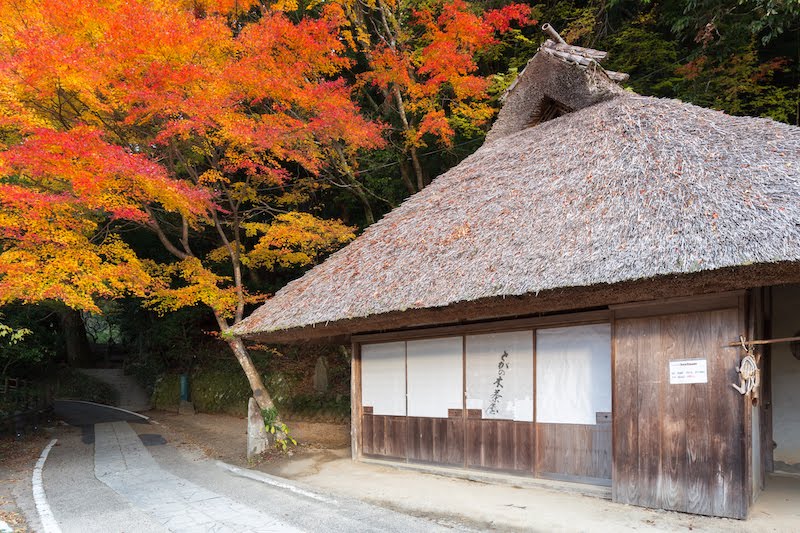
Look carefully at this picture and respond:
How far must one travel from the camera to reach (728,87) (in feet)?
36.2

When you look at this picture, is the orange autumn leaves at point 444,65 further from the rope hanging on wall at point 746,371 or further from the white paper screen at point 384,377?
the rope hanging on wall at point 746,371

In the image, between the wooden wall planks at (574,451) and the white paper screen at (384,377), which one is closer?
the wooden wall planks at (574,451)

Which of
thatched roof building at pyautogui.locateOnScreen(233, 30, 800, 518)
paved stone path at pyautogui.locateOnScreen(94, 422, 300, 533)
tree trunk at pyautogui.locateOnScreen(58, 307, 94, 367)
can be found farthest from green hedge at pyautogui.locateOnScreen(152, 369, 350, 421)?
tree trunk at pyautogui.locateOnScreen(58, 307, 94, 367)

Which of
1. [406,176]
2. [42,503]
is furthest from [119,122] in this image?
[406,176]

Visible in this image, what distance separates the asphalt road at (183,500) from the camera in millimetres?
5727

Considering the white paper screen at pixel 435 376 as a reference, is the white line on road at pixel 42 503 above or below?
below

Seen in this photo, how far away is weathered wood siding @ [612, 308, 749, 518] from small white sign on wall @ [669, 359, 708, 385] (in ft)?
0.14

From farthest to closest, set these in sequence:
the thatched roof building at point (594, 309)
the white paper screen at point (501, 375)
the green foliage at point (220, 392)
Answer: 1. the green foliage at point (220, 392)
2. the white paper screen at point (501, 375)
3. the thatched roof building at point (594, 309)

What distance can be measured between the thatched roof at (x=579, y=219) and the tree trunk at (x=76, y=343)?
835 inches

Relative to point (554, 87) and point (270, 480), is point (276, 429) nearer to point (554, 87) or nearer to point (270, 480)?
point (270, 480)

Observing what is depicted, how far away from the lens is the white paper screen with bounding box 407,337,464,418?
786 centimetres

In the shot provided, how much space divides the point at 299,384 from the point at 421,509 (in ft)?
33.2

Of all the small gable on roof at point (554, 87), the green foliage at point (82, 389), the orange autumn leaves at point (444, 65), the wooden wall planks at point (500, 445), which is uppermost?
the orange autumn leaves at point (444, 65)

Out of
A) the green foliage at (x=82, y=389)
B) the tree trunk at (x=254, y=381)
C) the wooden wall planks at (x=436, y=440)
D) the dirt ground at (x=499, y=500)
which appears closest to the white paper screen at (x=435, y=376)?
the wooden wall planks at (x=436, y=440)
